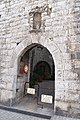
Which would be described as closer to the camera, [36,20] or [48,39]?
[48,39]

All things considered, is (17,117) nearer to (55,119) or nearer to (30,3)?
(55,119)

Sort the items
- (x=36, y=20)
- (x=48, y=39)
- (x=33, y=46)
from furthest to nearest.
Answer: (x=33, y=46) < (x=36, y=20) < (x=48, y=39)

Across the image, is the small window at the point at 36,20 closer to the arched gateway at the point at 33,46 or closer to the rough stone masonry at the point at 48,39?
the rough stone masonry at the point at 48,39

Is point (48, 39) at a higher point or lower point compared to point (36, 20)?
lower

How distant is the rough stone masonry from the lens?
3.56 metres

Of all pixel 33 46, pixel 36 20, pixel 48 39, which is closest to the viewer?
pixel 48 39

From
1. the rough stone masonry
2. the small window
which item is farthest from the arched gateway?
the small window

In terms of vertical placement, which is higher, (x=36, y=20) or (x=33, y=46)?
(x=36, y=20)

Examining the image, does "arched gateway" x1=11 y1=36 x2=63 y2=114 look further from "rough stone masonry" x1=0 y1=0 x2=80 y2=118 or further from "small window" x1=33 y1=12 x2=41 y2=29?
"small window" x1=33 y1=12 x2=41 y2=29

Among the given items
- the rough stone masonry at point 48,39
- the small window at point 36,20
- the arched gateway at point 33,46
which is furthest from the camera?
the small window at point 36,20

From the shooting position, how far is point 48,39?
3.96 meters

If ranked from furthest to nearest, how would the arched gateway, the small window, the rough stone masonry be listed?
1. the small window
2. the arched gateway
3. the rough stone masonry

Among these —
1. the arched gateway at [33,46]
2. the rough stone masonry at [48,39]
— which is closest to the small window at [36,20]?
the rough stone masonry at [48,39]

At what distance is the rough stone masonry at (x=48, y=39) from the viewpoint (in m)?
3.56
